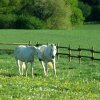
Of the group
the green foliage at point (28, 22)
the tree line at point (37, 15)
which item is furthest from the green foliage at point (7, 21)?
the green foliage at point (28, 22)

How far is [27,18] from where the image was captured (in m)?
112

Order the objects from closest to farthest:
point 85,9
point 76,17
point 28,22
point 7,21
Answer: point 28,22 < point 7,21 < point 76,17 < point 85,9

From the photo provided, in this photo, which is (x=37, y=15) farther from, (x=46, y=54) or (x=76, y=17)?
(x=46, y=54)

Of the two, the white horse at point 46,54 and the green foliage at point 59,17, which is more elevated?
the white horse at point 46,54

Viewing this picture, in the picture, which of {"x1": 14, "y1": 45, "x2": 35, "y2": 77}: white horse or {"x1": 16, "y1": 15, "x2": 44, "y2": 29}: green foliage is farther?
{"x1": 16, "y1": 15, "x2": 44, "y2": 29}: green foliage

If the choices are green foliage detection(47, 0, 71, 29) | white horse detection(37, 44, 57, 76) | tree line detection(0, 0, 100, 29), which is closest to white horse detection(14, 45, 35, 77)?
white horse detection(37, 44, 57, 76)

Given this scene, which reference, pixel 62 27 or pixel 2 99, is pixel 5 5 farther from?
pixel 2 99

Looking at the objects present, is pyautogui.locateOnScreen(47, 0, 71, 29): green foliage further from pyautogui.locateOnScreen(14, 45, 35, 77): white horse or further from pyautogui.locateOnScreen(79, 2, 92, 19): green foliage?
pyautogui.locateOnScreen(14, 45, 35, 77): white horse

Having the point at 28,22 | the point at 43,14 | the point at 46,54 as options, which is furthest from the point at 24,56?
the point at 43,14

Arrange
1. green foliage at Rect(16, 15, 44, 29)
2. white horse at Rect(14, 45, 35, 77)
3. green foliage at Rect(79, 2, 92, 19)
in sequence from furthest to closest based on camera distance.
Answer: green foliage at Rect(79, 2, 92, 19) < green foliage at Rect(16, 15, 44, 29) < white horse at Rect(14, 45, 35, 77)

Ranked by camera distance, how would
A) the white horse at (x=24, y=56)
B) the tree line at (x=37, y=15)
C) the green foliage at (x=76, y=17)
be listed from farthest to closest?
the green foliage at (x=76, y=17) < the tree line at (x=37, y=15) < the white horse at (x=24, y=56)

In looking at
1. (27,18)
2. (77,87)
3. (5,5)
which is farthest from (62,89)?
(5,5)

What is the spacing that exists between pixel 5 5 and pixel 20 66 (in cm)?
10060

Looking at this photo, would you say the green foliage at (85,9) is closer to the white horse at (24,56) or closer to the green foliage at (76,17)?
the green foliage at (76,17)
